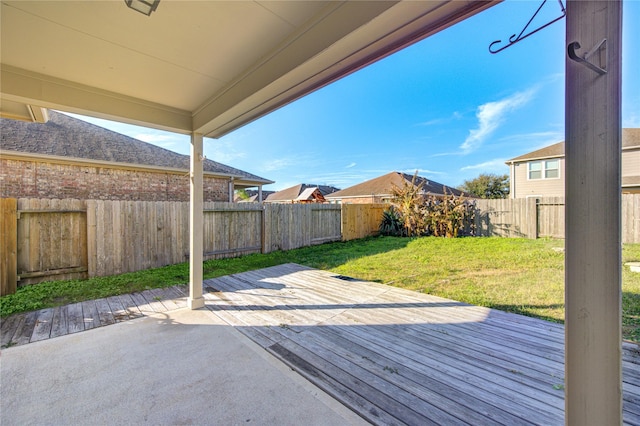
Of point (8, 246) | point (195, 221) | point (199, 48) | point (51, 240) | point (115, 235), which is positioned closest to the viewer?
point (199, 48)

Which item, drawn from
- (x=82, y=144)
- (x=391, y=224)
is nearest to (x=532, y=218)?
(x=391, y=224)

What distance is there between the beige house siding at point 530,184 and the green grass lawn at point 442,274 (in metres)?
5.76

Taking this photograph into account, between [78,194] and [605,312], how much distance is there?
11.2m

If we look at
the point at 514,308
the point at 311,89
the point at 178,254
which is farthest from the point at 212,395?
the point at 178,254

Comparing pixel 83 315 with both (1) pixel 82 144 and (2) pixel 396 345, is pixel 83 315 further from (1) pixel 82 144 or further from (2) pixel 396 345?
(1) pixel 82 144

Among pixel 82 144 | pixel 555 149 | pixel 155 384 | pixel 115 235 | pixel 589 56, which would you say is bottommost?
pixel 155 384

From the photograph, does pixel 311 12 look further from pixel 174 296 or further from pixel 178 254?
pixel 178 254

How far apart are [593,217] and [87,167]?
442 inches

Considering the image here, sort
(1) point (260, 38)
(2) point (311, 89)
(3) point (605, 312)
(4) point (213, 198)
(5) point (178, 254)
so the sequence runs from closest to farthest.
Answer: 1. (3) point (605, 312)
2. (1) point (260, 38)
3. (2) point (311, 89)
4. (5) point (178, 254)
5. (4) point (213, 198)

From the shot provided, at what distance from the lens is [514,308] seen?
136 inches

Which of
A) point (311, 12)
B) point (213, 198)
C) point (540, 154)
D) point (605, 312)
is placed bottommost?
point (605, 312)

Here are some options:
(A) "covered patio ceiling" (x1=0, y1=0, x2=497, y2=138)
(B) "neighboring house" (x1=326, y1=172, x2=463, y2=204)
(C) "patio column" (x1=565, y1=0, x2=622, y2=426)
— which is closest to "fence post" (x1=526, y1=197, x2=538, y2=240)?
(B) "neighboring house" (x1=326, y1=172, x2=463, y2=204)

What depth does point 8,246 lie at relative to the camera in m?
4.07

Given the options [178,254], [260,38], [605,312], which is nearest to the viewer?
[605,312]
